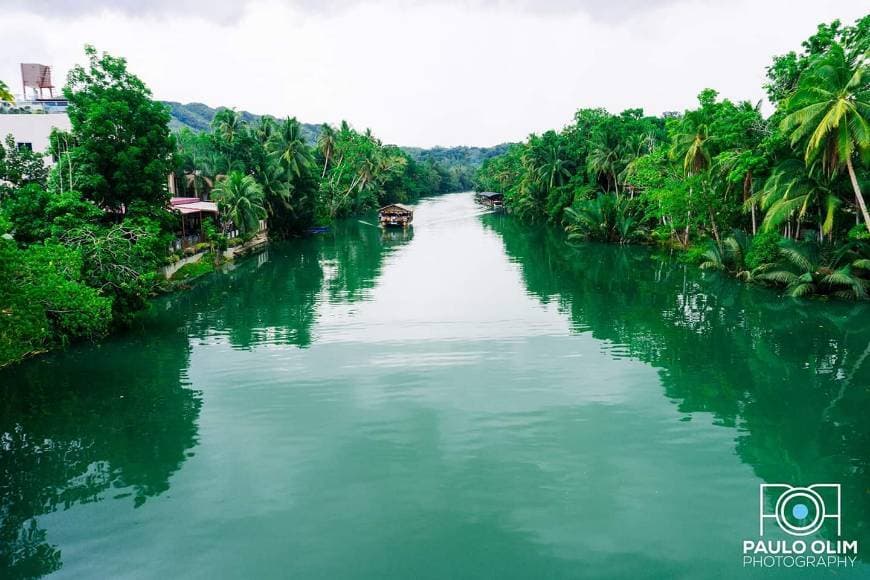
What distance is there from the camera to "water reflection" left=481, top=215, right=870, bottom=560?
40.5 ft

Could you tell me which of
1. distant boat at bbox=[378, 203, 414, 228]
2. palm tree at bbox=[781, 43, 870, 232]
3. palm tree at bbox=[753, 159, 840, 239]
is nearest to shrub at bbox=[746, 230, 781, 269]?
palm tree at bbox=[753, 159, 840, 239]

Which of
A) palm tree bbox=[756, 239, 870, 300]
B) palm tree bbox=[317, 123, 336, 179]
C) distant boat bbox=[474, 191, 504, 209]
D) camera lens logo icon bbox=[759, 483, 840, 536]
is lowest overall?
camera lens logo icon bbox=[759, 483, 840, 536]

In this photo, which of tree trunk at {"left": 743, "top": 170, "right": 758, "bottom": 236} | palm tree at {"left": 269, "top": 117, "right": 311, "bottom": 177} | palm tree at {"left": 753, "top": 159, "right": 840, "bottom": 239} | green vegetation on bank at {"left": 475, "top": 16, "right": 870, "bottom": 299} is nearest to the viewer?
green vegetation on bank at {"left": 475, "top": 16, "right": 870, "bottom": 299}

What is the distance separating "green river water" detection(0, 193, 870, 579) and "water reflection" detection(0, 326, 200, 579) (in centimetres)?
6

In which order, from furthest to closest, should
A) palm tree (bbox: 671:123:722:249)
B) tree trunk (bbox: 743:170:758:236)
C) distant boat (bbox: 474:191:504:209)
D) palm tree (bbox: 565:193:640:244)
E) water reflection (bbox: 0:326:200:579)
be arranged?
distant boat (bbox: 474:191:504:209)
palm tree (bbox: 565:193:640:244)
palm tree (bbox: 671:123:722:249)
tree trunk (bbox: 743:170:758:236)
water reflection (bbox: 0:326:200:579)

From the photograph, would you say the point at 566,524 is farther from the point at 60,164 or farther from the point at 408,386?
the point at 60,164

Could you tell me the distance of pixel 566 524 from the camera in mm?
10078

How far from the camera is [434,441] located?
43.4 feet

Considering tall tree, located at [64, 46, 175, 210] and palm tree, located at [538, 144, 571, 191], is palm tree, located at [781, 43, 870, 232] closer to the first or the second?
tall tree, located at [64, 46, 175, 210]

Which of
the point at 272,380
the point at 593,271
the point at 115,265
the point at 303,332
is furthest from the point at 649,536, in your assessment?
the point at 593,271

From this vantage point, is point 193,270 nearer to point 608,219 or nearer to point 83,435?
point 83,435

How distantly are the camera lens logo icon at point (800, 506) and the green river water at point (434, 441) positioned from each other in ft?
0.82

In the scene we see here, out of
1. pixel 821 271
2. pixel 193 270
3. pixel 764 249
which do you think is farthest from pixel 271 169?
pixel 821 271

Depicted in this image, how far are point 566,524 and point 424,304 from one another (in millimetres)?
17548
